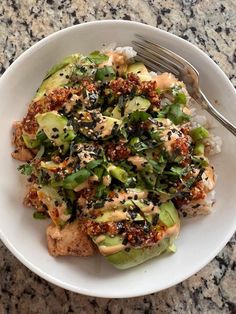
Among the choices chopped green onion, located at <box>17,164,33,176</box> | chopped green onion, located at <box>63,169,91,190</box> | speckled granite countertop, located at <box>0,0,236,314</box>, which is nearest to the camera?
chopped green onion, located at <box>63,169,91,190</box>

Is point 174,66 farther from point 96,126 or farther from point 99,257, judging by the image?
point 99,257

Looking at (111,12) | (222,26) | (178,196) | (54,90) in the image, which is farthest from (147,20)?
(178,196)

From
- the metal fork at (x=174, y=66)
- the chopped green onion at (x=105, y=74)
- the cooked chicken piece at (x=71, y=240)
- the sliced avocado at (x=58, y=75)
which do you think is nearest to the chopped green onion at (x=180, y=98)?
the metal fork at (x=174, y=66)

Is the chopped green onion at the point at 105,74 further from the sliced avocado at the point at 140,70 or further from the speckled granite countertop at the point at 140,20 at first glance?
the speckled granite countertop at the point at 140,20

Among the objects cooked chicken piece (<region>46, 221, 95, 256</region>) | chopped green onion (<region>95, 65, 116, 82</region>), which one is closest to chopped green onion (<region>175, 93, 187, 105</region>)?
chopped green onion (<region>95, 65, 116, 82</region>)

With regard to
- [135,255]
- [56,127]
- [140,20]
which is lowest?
[135,255]

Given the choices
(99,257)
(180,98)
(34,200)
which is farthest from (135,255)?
(180,98)

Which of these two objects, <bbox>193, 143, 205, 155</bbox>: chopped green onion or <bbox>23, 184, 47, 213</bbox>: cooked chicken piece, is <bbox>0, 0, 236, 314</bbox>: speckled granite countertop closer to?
<bbox>23, 184, 47, 213</bbox>: cooked chicken piece
